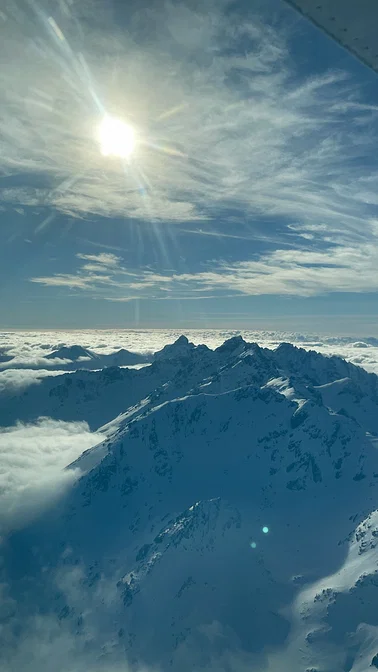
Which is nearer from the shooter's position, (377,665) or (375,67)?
(375,67)

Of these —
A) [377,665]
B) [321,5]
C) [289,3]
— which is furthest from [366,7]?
[377,665]

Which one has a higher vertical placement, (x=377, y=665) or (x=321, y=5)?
(x=321, y=5)

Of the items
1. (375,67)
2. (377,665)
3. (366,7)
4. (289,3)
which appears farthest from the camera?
(377,665)

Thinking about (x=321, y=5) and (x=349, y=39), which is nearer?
(x=321, y=5)

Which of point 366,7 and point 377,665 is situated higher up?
point 366,7

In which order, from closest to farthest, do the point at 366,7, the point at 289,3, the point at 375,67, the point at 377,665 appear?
the point at 366,7
the point at 289,3
the point at 375,67
the point at 377,665

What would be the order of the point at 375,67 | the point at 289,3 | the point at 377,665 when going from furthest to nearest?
the point at 377,665, the point at 375,67, the point at 289,3

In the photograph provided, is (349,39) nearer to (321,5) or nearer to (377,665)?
(321,5)

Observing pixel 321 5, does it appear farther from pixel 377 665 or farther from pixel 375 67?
pixel 377 665

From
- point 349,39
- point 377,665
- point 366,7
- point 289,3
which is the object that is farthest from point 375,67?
point 377,665
